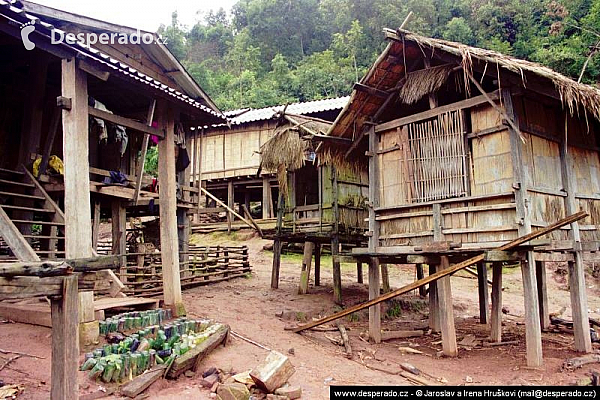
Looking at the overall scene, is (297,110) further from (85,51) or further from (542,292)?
(85,51)

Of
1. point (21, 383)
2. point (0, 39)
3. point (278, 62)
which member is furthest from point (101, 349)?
point (278, 62)

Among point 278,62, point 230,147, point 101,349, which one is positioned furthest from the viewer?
point 278,62

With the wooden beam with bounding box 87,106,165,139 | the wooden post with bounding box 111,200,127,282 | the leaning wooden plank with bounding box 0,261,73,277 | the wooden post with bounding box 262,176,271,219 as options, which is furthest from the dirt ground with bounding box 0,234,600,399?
the wooden post with bounding box 262,176,271,219

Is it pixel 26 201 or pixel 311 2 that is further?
pixel 311 2

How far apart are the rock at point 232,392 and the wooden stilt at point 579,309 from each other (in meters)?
6.21

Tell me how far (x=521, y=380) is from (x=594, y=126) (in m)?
5.79

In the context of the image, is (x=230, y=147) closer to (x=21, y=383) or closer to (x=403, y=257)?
(x=403, y=257)

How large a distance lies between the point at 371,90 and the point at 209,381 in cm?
629

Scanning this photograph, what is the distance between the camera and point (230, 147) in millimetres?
22234

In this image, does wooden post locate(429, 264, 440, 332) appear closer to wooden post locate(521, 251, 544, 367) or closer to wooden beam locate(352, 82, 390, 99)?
wooden post locate(521, 251, 544, 367)

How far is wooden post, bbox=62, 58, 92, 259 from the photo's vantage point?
6391 mm

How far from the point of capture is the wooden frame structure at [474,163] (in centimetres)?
741

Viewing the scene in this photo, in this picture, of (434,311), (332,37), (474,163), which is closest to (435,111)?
(474,163)

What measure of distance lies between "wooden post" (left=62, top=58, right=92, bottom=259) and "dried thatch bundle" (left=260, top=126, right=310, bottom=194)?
6855 mm
